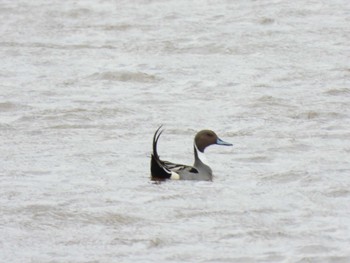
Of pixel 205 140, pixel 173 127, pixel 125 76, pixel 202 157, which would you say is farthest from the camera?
pixel 125 76

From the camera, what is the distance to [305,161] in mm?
13328

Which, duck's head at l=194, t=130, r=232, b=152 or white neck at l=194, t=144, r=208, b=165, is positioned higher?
duck's head at l=194, t=130, r=232, b=152

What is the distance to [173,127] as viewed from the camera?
15.1m

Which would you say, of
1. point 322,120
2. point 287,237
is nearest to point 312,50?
point 322,120

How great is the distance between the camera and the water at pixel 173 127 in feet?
35.3

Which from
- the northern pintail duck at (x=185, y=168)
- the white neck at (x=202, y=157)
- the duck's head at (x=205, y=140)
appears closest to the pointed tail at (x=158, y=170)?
the northern pintail duck at (x=185, y=168)

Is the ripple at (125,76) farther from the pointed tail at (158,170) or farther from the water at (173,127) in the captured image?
the pointed tail at (158,170)

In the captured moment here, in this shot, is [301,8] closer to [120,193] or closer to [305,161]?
[305,161]

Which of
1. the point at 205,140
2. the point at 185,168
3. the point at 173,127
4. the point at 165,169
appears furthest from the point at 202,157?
the point at 173,127

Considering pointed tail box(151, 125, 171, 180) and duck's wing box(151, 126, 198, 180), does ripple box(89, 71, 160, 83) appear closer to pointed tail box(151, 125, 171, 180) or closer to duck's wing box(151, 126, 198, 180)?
duck's wing box(151, 126, 198, 180)

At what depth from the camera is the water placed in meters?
10.8

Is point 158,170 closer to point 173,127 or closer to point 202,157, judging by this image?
point 202,157

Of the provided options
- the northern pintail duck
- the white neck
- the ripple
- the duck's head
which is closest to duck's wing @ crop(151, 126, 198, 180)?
the northern pintail duck

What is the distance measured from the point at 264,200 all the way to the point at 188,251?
1.58 meters
